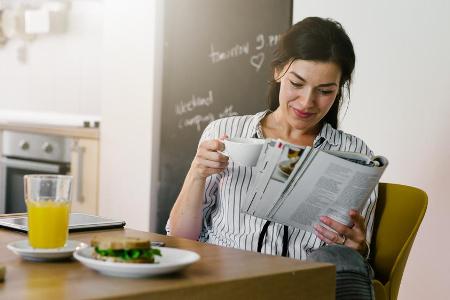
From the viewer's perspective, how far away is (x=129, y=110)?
159 inches

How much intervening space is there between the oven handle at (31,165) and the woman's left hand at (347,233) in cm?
256

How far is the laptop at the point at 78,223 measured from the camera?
1.69m

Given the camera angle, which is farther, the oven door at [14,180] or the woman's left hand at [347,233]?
the oven door at [14,180]

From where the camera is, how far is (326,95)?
210cm

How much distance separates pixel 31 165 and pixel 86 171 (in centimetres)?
34

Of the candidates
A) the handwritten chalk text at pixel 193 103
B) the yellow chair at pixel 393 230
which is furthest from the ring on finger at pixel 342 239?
the handwritten chalk text at pixel 193 103

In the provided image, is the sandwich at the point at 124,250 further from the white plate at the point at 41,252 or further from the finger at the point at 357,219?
the finger at the point at 357,219

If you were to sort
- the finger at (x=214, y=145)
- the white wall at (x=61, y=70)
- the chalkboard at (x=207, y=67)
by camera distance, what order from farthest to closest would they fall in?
the white wall at (x=61, y=70) < the chalkboard at (x=207, y=67) < the finger at (x=214, y=145)

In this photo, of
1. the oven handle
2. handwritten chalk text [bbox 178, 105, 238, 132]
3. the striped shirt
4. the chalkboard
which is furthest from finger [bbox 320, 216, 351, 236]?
the oven handle

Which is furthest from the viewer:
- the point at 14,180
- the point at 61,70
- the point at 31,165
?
the point at 61,70

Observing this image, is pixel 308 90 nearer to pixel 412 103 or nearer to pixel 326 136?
pixel 326 136

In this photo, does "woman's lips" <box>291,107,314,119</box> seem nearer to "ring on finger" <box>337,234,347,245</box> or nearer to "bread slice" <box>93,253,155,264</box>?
Answer: "ring on finger" <box>337,234,347,245</box>

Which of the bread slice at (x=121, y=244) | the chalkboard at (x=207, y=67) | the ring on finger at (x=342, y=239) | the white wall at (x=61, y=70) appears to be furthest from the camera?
the white wall at (x=61, y=70)

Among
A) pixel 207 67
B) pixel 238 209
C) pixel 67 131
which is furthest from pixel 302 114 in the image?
pixel 67 131
